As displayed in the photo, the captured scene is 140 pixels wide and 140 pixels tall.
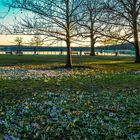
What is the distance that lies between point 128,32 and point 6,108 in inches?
1020

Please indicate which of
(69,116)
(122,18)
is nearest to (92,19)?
(122,18)

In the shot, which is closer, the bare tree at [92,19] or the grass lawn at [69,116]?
the grass lawn at [69,116]

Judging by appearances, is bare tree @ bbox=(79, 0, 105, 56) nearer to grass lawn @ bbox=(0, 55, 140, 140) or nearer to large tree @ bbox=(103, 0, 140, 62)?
large tree @ bbox=(103, 0, 140, 62)

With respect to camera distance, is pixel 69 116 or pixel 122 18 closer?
pixel 69 116

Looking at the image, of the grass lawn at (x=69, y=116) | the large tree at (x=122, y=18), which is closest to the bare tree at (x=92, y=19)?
the large tree at (x=122, y=18)

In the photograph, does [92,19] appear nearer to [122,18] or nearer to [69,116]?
[122,18]

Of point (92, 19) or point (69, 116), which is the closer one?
point (69, 116)

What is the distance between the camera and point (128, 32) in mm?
36188

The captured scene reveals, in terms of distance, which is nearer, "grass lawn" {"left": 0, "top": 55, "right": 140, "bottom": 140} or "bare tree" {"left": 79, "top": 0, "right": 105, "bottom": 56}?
"grass lawn" {"left": 0, "top": 55, "right": 140, "bottom": 140}

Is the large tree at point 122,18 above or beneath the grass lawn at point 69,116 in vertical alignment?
above

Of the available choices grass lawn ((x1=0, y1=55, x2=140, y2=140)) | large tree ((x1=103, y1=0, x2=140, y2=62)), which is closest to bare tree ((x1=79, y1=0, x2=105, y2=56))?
large tree ((x1=103, y1=0, x2=140, y2=62))

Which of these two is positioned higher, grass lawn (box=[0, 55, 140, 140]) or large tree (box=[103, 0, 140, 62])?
large tree (box=[103, 0, 140, 62])

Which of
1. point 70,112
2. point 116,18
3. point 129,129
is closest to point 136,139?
point 129,129

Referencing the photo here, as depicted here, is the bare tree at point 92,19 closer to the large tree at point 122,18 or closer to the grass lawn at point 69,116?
the large tree at point 122,18
